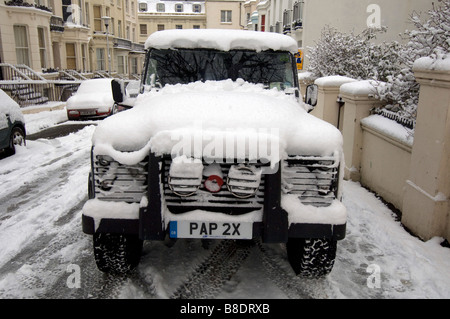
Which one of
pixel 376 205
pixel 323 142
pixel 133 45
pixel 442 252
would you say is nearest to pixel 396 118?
pixel 376 205

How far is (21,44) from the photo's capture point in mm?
21938

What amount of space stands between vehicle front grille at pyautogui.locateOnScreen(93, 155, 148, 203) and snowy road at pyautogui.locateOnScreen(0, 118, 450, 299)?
855 millimetres

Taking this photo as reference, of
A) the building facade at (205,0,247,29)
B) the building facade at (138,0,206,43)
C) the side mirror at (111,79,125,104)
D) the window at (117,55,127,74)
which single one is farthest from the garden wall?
the building facade at (138,0,206,43)

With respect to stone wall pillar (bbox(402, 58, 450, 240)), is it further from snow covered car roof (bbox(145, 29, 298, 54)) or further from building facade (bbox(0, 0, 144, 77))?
building facade (bbox(0, 0, 144, 77))

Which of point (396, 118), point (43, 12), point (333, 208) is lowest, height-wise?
point (333, 208)

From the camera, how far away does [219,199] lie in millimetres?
3100

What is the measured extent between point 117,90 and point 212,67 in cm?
120

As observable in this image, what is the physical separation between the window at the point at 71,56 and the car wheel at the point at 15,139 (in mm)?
25142

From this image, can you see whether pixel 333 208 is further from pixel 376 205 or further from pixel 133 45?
pixel 133 45

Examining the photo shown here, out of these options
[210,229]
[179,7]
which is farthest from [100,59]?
[210,229]

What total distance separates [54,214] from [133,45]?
4678 cm

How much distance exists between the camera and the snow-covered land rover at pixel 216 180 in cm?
297

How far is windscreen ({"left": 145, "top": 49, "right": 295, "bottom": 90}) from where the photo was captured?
4.64 m

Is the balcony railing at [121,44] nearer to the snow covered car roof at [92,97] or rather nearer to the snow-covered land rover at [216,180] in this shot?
the snow covered car roof at [92,97]
